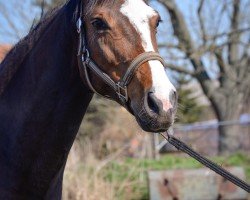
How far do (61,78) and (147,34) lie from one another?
61 cm

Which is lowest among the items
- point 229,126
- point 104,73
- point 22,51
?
point 229,126

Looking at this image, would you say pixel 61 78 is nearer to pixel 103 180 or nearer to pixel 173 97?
pixel 173 97

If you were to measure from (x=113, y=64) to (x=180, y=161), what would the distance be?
336 inches

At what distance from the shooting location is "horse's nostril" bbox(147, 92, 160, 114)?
2.59 metres

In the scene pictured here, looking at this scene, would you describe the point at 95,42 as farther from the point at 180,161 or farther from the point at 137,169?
the point at 180,161

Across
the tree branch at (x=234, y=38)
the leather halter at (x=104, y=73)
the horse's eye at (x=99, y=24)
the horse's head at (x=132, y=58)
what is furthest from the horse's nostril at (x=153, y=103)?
the tree branch at (x=234, y=38)

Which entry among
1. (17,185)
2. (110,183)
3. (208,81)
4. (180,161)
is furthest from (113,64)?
(208,81)

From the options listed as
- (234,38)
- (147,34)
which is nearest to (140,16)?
(147,34)

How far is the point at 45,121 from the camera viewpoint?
123 inches

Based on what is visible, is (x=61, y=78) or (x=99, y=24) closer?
(x=99, y=24)

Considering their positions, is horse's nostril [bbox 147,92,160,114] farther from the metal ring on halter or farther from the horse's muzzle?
the metal ring on halter

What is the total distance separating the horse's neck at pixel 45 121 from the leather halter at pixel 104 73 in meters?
0.13

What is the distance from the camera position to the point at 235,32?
16.5 metres

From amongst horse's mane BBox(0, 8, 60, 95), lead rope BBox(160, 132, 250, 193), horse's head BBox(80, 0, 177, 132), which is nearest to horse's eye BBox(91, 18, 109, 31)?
horse's head BBox(80, 0, 177, 132)
